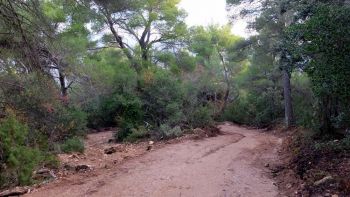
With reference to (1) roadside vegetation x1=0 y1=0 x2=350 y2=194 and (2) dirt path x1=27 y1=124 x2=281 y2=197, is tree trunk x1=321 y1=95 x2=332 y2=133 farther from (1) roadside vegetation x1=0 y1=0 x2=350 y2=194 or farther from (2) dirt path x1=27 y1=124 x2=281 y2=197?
(2) dirt path x1=27 y1=124 x2=281 y2=197

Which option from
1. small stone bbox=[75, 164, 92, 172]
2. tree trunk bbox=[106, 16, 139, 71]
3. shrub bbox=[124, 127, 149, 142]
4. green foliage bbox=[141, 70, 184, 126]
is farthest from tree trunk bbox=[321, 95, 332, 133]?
tree trunk bbox=[106, 16, 139, 71]

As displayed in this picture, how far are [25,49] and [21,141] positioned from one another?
9.35ft

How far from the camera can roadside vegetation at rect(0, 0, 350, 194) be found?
8453 mm

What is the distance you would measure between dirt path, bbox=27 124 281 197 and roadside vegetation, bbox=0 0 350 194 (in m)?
1.23

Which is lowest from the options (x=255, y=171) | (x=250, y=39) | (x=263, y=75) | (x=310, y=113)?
(x=255, y=171)

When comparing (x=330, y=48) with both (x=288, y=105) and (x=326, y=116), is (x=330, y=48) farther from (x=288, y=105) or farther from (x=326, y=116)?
(x=288, y=105)

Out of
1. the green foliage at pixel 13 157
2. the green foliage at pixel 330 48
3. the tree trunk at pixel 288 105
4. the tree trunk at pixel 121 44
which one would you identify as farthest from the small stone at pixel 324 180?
the tree trunk at pixel 121 44

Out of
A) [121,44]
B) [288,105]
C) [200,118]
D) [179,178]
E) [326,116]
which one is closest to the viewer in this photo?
[179,178]

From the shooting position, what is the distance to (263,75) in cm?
3003

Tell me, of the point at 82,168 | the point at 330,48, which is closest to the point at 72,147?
the point at 82,168

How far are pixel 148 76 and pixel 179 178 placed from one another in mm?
11301

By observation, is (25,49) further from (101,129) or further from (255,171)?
(101,129)

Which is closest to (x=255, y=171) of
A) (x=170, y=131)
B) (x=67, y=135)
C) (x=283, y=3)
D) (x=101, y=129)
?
(x=283, y=3)

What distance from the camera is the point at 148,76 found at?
Answer: 1980 centimetres
